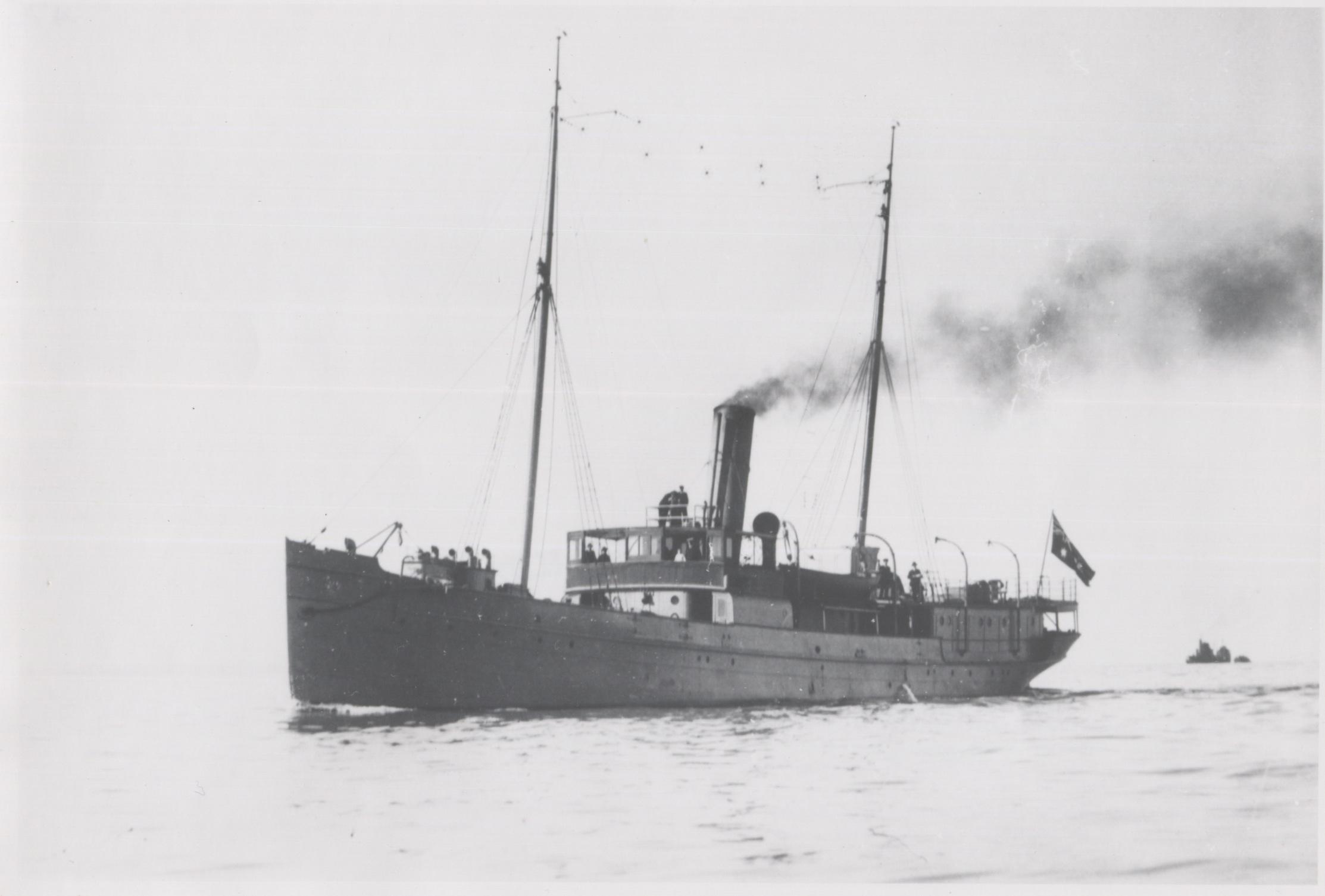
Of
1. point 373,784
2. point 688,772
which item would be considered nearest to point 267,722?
point 373,784

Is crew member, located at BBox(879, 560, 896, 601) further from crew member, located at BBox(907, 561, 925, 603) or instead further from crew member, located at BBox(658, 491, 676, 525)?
crew member, located at BBox(658, 491, 676, 525)

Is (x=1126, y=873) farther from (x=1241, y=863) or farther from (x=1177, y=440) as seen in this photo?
(x=1177, y=440)

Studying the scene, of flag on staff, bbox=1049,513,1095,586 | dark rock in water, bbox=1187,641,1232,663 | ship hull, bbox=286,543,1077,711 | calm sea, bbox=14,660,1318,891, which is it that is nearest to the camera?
calm sea, bbox=14,660,1318,891

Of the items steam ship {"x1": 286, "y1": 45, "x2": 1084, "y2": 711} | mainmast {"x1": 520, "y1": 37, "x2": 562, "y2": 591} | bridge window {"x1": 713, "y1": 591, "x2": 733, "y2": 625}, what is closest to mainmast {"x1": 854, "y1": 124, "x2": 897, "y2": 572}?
steam ship {"x1": 286, "y1": 45, "x2": 1084, "y2": 711}

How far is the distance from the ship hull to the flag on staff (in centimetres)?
588

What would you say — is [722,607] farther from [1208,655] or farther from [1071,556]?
[1208,655]

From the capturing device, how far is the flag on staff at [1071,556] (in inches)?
796

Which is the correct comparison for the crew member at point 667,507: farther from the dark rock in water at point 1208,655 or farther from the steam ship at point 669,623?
the dark rock in water at point 1208,655

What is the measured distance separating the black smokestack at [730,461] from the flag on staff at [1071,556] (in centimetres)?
640

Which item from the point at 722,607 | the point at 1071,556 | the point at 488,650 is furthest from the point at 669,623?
the point at 1071,556

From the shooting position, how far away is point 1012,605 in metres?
29.7

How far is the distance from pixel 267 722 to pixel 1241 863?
12.0 m

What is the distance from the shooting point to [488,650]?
19.7 m

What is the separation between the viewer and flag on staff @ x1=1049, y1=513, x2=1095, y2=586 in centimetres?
2022
